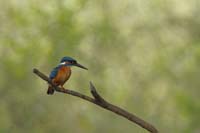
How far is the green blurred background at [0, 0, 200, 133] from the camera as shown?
360 inches

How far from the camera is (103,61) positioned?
9805 millimetres

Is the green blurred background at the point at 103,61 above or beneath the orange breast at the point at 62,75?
above

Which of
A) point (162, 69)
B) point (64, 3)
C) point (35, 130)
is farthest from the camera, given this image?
point (162, 69)

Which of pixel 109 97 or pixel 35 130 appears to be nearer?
pixel 35 130

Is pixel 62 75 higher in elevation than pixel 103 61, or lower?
lower

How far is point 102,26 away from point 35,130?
2202mm

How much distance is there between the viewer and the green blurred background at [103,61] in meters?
9.13

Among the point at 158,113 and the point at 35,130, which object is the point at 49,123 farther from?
the point at 158,113

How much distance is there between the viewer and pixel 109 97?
962cm

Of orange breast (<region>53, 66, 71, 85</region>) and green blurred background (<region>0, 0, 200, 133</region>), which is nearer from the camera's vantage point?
orange breast (<region>53, 66, 71, 85</region>)


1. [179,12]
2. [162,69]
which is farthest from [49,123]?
[179,12]

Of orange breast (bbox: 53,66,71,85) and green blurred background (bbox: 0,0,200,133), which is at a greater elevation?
green blurred background (bbox: 0,0,200,133)

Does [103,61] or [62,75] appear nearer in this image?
[62,75]

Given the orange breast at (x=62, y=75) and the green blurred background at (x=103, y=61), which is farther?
the green blurred background at (x=103, y=61)
